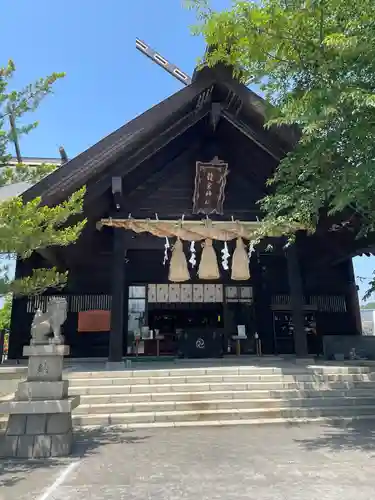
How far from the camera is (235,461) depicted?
4.06m

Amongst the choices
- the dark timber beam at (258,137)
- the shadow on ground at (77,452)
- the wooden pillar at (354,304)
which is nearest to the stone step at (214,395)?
the shadow on ground at (77,452)

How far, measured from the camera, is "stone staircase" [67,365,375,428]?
19.9 ft

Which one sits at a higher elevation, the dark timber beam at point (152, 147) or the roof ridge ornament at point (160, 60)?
the roof ridge ornament at point (160, 60)

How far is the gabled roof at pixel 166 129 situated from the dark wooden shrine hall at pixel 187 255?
29 mm

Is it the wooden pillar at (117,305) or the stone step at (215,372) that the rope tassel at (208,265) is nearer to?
the wooden pillar at (117,305)

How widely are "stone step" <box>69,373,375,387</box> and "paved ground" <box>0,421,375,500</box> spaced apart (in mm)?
1663

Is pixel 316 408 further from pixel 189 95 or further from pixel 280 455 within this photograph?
pixel 189 95

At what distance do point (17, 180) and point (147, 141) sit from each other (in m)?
4.59

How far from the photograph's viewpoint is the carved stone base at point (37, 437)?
4.53 m

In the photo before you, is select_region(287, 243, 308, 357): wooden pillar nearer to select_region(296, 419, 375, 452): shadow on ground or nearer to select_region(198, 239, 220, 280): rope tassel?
select_region(198, 239, 220, 280): rope tassel

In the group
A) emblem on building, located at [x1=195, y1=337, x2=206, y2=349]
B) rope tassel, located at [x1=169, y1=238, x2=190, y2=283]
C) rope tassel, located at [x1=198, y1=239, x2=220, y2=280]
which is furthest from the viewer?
emblem on building, located at [x1=195, y1=337, x2=206, y2=349]

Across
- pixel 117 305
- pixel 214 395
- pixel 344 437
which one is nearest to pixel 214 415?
pixel 214 395

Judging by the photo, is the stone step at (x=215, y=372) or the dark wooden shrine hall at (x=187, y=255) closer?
the stone step at (x=215, y=372)

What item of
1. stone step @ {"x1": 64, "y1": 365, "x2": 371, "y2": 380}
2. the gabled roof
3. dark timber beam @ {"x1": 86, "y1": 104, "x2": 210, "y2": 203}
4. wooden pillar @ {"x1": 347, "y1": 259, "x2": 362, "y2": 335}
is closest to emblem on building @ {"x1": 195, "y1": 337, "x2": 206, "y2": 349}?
stone step @ {"x1": 64, "y1": 365, "x2": 371, "y2": 380}
